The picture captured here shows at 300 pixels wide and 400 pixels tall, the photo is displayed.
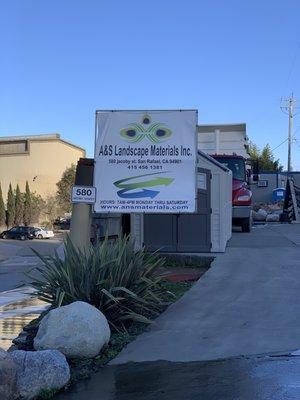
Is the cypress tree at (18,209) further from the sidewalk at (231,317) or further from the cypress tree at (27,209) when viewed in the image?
the sidewalk at (231,317)

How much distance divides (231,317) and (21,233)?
51830mm

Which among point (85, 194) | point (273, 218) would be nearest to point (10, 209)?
point (273, 218)

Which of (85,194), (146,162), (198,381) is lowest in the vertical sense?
(198,381)

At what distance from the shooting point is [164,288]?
9.24 metres

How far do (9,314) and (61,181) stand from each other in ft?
222

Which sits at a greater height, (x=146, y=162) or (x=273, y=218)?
(x=146, y=162)

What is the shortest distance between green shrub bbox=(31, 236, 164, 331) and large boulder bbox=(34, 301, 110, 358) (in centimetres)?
65

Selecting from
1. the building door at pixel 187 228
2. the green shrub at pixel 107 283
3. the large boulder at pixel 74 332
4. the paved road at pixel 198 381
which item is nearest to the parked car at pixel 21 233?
the building door at pixel 187 228

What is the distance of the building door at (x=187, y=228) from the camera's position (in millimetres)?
13148

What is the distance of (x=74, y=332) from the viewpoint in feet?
→ 20.7

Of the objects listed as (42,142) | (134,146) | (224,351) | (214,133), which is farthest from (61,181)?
(224,351)

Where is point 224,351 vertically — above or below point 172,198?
below

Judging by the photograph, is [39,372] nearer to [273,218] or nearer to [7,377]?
[7,377]

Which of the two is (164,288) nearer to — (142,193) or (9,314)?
(142,193)
